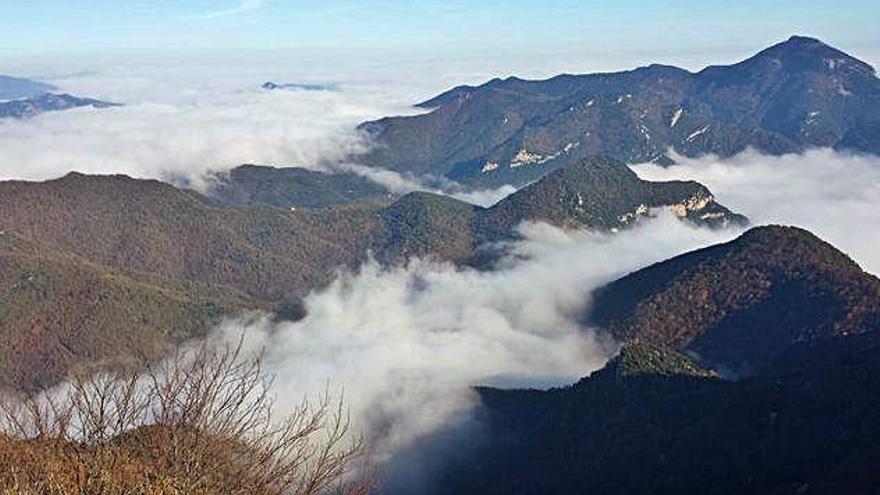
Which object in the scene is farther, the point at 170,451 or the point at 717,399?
the point at 717,399

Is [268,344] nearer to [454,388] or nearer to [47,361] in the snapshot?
[47,361]

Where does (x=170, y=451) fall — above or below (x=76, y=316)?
above

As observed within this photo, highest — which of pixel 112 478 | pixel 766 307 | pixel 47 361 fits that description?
pixel 112 478

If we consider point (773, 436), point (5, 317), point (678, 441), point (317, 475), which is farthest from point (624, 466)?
point (5, 317)

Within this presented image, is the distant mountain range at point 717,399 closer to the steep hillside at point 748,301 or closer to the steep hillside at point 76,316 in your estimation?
the steep hillside at point 748,301

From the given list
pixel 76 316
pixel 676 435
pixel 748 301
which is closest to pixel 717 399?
pixel 676 435

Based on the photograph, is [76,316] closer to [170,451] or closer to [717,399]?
[717,399]

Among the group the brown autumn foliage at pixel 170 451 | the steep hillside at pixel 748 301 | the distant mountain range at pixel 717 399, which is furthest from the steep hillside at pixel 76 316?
the brown autumn foliage at pixel 170 451
